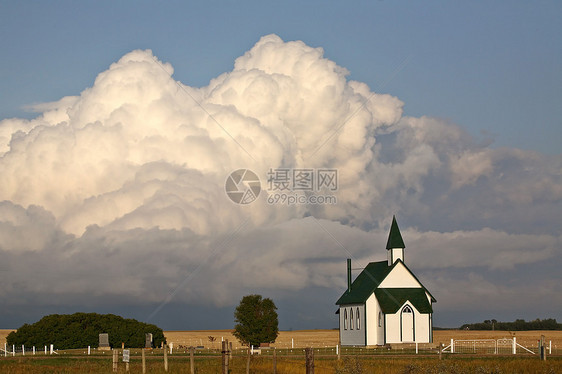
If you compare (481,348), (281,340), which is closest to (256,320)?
(481,348)

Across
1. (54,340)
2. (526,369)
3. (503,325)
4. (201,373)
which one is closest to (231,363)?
(201,373)

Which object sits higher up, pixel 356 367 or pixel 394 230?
pixel 394 230

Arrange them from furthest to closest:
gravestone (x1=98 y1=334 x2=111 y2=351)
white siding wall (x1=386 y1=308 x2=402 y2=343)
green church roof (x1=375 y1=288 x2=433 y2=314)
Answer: green church roof (x1=375 y1=288 x2=433 y2=314)
white siding wall (x1=386 y1=308 x2=402 y2=343)
gravestone (x1=98 y1=334 x2=111 y2=351)

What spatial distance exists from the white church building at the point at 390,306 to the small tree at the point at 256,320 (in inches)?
400

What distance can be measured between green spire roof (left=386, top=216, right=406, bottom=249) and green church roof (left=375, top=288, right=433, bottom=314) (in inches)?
187

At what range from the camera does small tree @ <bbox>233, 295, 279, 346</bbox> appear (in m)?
78.8

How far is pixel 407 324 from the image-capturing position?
80750 millimetres

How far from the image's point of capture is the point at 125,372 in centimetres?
3700

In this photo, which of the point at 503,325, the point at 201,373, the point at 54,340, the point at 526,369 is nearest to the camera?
the point at 201,373

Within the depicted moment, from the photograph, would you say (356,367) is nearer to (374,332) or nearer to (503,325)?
(374,332)

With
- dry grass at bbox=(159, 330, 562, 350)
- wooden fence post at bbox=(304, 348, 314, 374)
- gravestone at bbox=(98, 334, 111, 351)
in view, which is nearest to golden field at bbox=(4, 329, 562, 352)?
dry grass at bbox=(159, 330, 562, 350)

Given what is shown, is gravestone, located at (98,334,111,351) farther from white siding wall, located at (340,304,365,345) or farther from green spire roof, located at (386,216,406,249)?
green spire roof, located at (386,216,406,249)

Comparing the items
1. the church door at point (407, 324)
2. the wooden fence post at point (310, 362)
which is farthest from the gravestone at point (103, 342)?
the wooden fence post at point (310, 362)

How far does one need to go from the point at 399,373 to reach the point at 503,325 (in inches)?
4700
